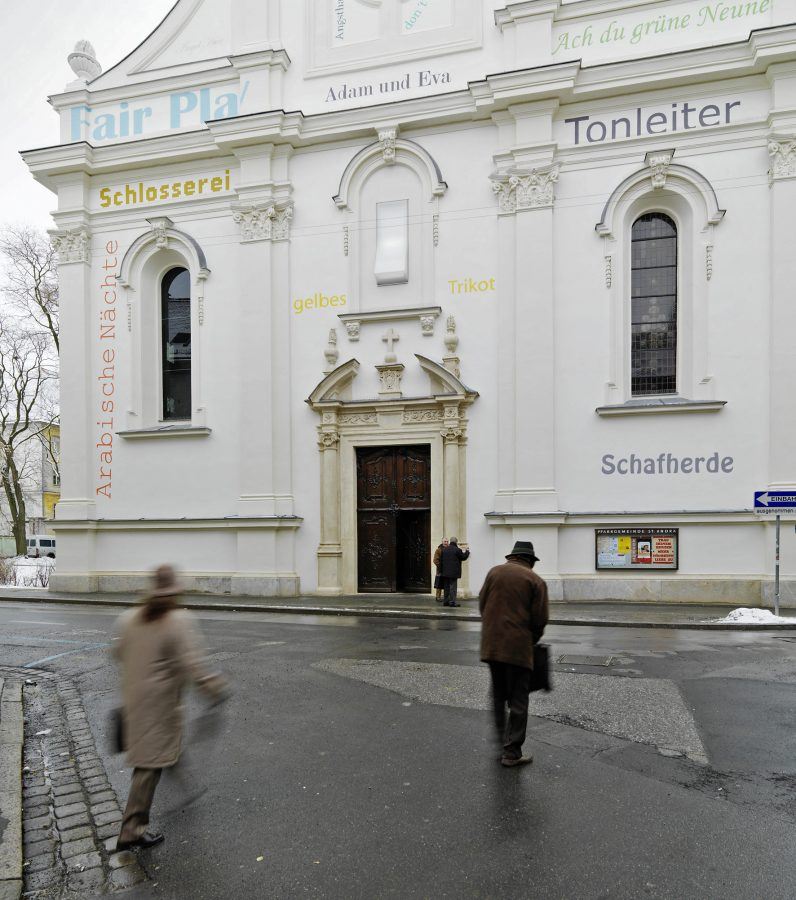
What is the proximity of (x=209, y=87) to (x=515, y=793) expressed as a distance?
1872cm

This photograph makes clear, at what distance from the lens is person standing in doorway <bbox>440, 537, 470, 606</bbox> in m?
15.1

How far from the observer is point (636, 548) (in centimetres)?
1523

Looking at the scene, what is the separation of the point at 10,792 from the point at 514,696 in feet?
11.7

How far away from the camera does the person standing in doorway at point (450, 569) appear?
15062mm

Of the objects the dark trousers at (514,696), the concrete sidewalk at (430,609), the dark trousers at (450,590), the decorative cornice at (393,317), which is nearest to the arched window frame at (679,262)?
the decorative cornice at (393,317)

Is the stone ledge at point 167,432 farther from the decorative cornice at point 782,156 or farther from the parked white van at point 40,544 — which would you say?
the parked white van at point 40,544

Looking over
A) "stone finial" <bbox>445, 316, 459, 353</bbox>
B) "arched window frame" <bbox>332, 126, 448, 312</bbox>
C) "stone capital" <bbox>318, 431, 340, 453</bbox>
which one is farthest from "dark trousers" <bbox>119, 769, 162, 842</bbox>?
"arched window frame" <bbox>332, 126, 448, 312</bbox>

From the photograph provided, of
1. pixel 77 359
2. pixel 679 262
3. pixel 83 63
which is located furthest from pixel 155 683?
pixel 83 63

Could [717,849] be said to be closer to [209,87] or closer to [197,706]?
[197,706]

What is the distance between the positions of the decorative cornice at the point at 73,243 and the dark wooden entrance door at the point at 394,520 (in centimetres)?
951

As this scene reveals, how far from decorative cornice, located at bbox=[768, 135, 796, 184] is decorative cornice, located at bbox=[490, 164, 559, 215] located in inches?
173

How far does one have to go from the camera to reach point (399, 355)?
16.9 m

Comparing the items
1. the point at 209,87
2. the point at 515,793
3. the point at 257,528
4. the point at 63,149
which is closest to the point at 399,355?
the point at 257,528

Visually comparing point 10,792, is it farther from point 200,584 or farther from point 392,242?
point 392,242
